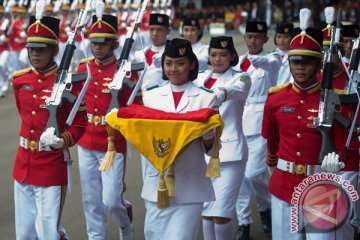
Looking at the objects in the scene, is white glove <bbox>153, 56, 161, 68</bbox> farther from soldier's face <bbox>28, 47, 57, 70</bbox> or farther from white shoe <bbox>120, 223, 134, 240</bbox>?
soldier's face <bbox>28, 47, 57, 70</bbox>

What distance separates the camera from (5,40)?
786 inches

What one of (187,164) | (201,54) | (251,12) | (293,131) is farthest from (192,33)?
(251,12)

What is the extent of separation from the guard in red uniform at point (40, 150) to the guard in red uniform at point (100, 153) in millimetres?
969

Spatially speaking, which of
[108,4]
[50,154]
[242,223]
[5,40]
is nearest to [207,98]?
[50,154]

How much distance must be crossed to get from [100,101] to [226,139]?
4.05 feet

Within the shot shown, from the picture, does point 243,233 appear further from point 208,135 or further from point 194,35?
point 194,35

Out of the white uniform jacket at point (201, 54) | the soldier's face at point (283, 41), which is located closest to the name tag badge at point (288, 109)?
the white uniform jacket at point (201, 54)

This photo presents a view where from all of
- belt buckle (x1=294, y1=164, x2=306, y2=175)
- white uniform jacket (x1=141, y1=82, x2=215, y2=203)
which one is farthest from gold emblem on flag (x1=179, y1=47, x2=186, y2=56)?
belt buckle (x1=294, y1=164, x2=306, y2=175)

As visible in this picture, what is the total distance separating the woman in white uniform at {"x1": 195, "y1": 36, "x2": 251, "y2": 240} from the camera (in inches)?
293

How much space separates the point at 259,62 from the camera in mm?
9070

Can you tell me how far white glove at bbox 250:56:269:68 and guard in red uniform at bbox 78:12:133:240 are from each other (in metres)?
1.53

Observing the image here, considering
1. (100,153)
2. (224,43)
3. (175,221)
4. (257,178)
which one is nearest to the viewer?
(175,221)

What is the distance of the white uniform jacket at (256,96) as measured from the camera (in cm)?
902

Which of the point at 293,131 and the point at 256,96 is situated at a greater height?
the point at 293,131
